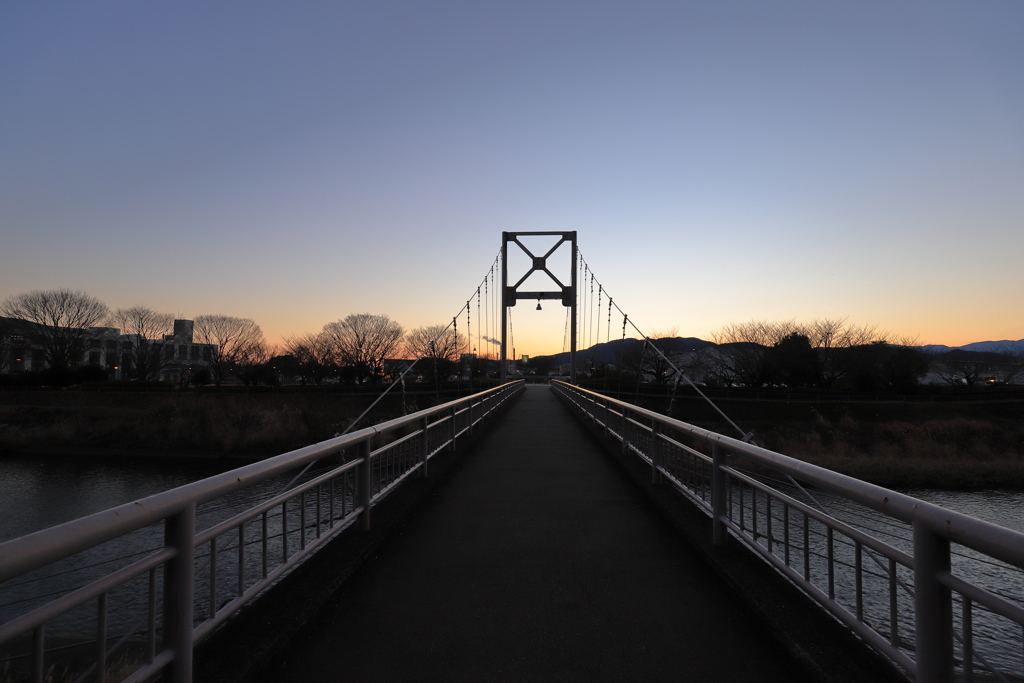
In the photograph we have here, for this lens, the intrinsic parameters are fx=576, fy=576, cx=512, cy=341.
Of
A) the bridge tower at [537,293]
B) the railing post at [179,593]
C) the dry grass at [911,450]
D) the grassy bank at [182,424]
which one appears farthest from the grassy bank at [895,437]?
the railing post at [179,593]

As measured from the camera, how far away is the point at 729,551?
3758mm

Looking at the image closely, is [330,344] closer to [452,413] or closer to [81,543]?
[452,413]

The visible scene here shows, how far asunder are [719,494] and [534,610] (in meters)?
1.55

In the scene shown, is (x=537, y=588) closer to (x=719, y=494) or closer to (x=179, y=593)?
(x=719, y=494)

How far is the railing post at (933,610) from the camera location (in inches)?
71.7

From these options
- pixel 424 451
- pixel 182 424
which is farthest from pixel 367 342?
pixel 424 451

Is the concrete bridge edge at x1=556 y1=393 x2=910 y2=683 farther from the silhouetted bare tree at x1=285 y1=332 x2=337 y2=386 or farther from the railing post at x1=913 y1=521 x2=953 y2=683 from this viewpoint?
the silhouetted bare tree at x1=285 y1=332 x2=337 y2=386

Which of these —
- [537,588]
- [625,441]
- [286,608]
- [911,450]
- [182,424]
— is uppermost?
[625,441]

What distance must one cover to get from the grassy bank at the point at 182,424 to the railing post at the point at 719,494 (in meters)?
26.3

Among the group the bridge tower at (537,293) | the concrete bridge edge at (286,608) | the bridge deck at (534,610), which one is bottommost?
the bridge deck at (534,610)

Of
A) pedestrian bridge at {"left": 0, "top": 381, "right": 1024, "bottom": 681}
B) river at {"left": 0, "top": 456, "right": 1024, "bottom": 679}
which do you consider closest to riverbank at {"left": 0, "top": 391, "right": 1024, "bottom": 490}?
river at {"left": 0, "top": 456, "right": 1024, "bottom": 679}

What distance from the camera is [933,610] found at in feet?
6.00

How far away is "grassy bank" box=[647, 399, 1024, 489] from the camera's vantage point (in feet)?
68.4

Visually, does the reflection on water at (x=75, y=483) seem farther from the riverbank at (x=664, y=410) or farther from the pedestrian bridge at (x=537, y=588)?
the pedestrian bridge at (x=537, y=588)
